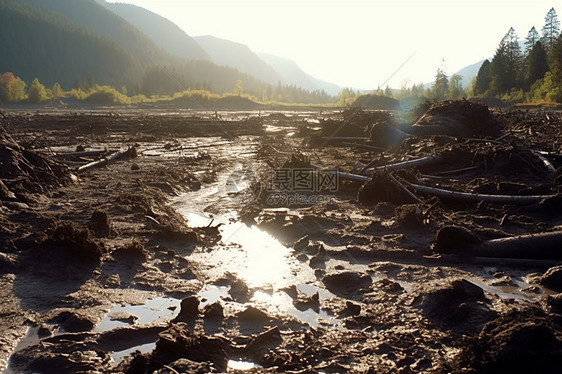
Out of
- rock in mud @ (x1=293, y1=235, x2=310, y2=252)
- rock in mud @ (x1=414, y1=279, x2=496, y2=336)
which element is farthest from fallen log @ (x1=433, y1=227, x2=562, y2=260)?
rock in mud @ (x1=293, y1=235, x2=310, y2=252)

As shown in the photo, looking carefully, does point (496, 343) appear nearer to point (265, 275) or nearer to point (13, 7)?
point (265, 275)

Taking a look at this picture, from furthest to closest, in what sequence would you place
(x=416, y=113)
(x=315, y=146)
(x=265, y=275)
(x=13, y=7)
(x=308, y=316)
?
(x=13, y=7) → (x=416, y=113) → (x=315, y=146) → (x=265, y=275) → (x=308, y=316)

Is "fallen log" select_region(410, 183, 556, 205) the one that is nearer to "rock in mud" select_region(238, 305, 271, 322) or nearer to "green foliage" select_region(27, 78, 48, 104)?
"rock in mud" select_region(238, 305, 271, 322)

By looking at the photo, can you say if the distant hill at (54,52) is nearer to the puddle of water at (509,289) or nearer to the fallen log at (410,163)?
the fallen log at (410,163)

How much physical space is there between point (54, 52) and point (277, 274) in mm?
179037

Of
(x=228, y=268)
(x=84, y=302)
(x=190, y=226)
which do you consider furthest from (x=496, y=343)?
(x=190, y=226)

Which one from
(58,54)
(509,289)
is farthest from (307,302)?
(58,54)

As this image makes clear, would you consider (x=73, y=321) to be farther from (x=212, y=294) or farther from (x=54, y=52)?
(x=54, y=52)

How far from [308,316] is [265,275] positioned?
108cm

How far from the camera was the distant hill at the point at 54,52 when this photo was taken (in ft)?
479

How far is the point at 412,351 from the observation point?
9.97 ft

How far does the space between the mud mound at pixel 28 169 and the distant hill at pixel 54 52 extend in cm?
15473

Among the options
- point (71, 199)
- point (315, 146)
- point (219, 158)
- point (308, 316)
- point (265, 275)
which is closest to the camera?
point (308, 316)

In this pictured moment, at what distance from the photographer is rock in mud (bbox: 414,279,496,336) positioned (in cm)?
336
